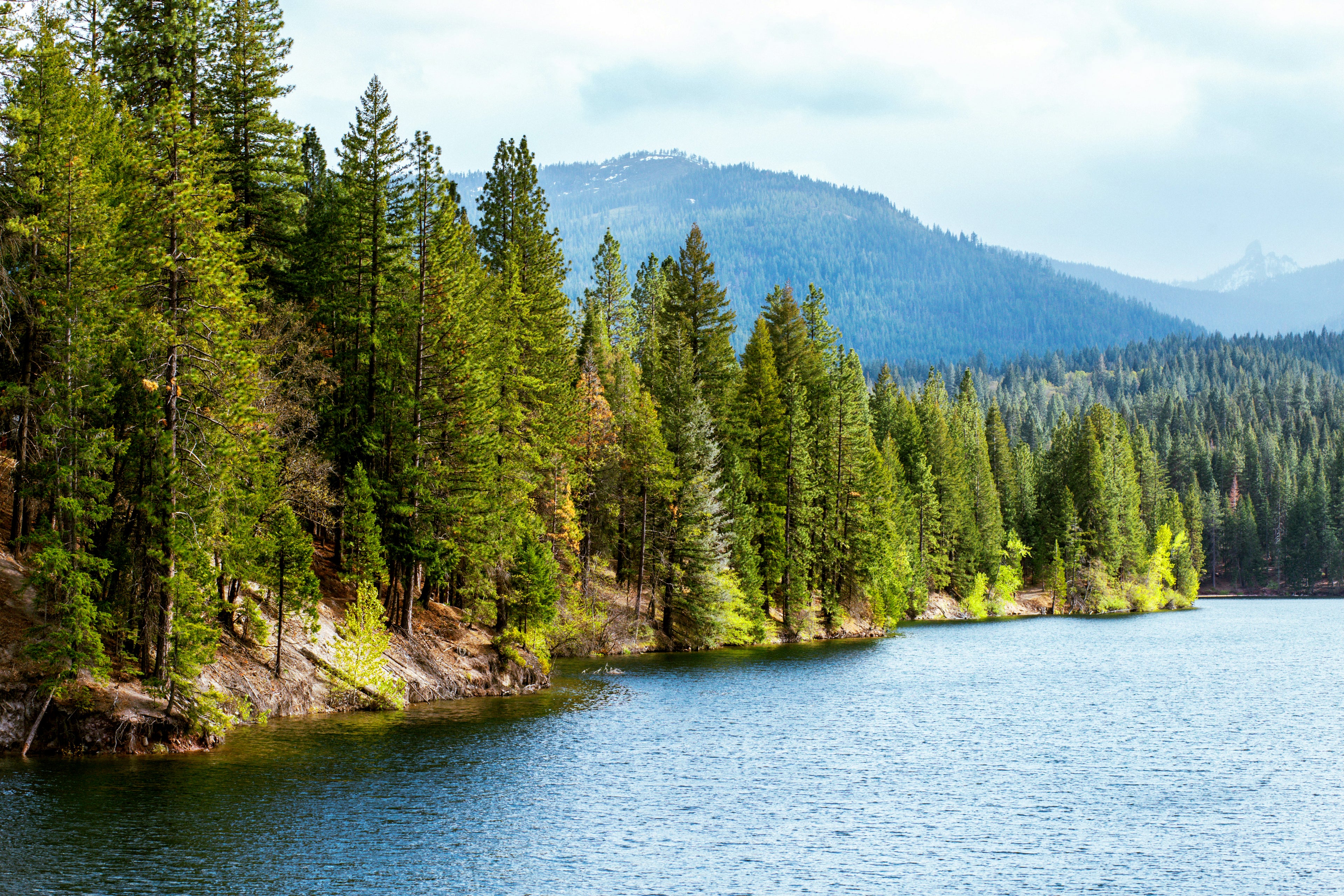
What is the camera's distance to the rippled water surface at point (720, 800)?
21516 millimetres

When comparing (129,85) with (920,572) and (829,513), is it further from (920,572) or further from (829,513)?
(920,572)

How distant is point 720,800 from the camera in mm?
28203

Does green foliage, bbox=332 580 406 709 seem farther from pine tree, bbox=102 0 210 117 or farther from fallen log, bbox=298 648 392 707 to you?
pine tree, bbox=102 0 210 117

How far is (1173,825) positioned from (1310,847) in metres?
2.92

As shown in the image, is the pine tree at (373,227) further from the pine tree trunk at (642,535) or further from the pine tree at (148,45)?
the pine tree trunk at (642,535)

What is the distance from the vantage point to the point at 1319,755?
3441cm

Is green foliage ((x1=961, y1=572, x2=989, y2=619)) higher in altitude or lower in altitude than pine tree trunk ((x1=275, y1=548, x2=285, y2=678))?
lower

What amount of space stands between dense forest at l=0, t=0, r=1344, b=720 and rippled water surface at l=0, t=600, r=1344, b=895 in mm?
5883

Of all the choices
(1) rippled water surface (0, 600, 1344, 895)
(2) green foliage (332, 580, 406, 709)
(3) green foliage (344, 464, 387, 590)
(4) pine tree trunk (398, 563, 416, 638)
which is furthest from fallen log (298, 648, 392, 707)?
(4) pine tree trunk (398, 563, 416, 638)

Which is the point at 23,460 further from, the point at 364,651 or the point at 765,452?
the point at 765,452

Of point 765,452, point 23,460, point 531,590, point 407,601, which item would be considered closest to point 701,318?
point 765,452

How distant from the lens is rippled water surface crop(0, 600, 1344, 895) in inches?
847

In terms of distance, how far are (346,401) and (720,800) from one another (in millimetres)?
26569

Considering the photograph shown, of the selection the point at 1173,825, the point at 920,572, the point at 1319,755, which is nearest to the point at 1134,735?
the point at 1319,755
